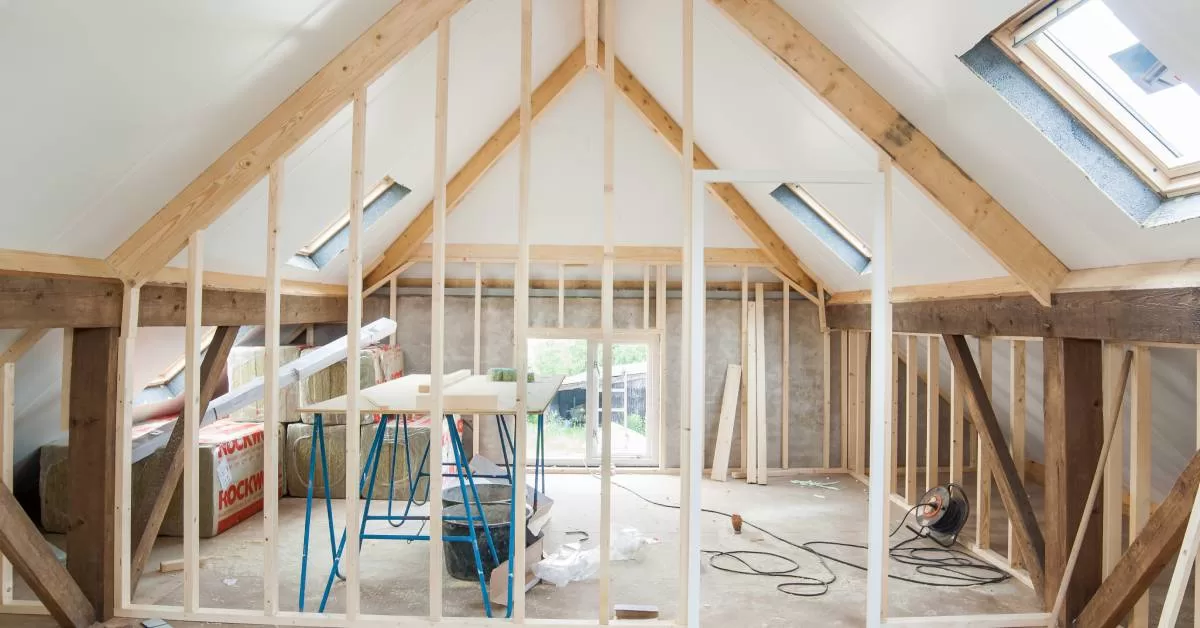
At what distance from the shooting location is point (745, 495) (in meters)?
6.66

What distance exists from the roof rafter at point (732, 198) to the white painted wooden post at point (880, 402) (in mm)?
2378

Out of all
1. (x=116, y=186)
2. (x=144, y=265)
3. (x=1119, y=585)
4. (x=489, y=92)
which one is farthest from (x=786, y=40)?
(x=144, y=265)

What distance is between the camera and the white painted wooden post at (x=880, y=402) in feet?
12.1

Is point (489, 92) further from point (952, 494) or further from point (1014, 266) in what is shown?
point (952, 494)

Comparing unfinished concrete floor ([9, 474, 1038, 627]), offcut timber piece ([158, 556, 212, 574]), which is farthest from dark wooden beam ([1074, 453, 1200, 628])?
offcut timber piece ([158, 556, 212, 574])

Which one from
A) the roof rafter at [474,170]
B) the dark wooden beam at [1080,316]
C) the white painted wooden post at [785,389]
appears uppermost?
the roof rafter at [474,170]

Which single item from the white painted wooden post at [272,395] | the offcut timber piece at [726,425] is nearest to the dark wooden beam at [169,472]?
the white painted wooden post at [272,395]

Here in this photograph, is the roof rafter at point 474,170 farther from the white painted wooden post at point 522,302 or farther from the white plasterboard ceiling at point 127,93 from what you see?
the white plasterboard ceiling at point 127,93

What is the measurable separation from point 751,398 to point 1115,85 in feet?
15.8

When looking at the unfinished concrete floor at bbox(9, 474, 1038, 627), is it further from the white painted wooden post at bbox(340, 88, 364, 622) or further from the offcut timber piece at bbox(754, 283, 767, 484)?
the offcut timber piece at bbox(754, 283, 767, 484)

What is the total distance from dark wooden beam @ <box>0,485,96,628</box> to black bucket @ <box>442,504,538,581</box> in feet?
5.97

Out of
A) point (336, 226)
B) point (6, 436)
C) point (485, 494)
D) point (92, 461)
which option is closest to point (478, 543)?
point (485, 494)

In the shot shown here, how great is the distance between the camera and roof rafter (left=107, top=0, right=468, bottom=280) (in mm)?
Result: 3730

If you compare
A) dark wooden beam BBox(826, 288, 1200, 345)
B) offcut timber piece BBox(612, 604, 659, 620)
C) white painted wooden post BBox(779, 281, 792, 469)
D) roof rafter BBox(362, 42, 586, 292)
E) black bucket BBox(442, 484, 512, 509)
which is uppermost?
roof rafter BBox(362, 42, 586, 292)
